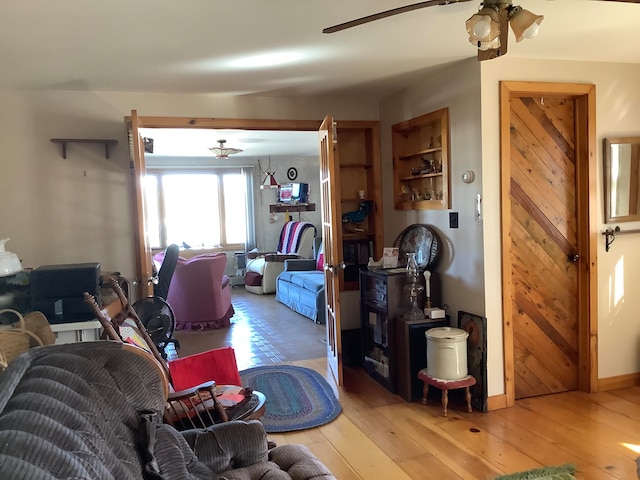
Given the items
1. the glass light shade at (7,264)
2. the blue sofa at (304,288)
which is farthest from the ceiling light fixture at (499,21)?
the blue sofa at (304,288)

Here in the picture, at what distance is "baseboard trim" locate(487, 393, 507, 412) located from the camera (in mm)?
3514

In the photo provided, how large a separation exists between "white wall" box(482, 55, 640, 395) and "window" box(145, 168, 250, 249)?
627 centimetres

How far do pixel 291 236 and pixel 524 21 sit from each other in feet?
22.5

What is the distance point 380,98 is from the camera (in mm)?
4617

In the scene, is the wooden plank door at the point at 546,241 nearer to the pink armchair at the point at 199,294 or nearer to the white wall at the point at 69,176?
the white wall at the point at 69,176

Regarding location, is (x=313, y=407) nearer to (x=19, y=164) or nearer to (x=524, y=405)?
(x=524, y=405)

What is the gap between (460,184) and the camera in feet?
12.0

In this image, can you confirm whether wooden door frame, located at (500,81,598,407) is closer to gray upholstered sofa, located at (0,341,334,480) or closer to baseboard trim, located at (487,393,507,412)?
baseboard trim, located at (487,393,507,412)

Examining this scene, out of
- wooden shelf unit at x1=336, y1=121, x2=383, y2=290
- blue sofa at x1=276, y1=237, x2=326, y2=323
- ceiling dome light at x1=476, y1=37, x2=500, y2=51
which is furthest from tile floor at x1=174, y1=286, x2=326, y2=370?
ceiling dome light at x1=476, y1=37, x2=500, y2=51

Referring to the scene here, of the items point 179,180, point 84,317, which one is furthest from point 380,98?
point 179,180

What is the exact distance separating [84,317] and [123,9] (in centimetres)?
157

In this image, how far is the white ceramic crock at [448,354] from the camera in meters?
3.45

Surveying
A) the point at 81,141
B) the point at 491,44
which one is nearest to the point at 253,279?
the point at 81,141

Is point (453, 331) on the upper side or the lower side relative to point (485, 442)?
upper
